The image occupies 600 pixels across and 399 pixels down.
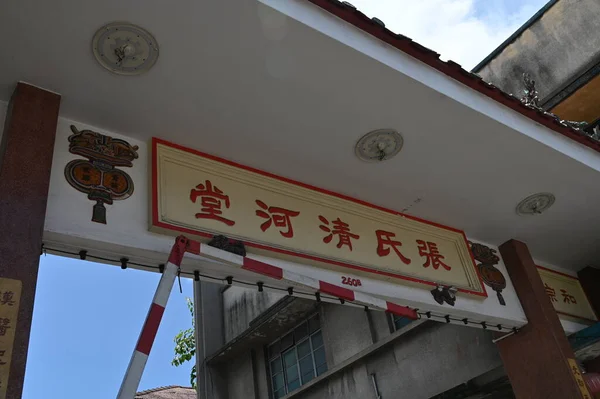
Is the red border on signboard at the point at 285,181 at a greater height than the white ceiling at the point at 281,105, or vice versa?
the white ceiling at the point at 281,105

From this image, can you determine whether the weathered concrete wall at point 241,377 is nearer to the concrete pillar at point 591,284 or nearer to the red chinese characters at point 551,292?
the red chinese characters at point 551,292

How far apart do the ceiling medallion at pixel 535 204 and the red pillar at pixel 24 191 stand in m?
4.64

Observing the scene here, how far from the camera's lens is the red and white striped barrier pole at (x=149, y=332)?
270cm

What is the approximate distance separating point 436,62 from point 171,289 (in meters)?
2.70

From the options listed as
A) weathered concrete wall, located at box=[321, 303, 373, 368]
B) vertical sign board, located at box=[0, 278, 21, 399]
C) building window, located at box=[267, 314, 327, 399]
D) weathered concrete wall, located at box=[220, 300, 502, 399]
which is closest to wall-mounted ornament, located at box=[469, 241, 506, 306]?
weathered concrete wall, located at box=[220, 300, 502, 399]

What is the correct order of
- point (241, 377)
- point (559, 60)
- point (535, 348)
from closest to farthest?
point (535, 348)
point (559, 60)
point (241, 377)

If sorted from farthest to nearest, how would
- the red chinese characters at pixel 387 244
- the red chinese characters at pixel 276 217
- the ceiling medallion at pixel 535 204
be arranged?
the ceiling medallion at pixel 535 204
the red chinese characters at pixel 387 244
the red chinese characters at pixel 276 217

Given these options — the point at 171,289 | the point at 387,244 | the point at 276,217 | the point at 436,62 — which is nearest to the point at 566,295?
the point at 387,244

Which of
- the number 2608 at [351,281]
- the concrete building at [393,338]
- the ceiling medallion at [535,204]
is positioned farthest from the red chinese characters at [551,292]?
the number 2608 at [351,281]

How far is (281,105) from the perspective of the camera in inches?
167

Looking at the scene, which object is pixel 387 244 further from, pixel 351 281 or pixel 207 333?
pixel 207 333

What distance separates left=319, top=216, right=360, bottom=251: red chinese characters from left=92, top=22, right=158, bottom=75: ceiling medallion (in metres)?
1.98

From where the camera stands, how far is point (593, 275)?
7516 millimetres

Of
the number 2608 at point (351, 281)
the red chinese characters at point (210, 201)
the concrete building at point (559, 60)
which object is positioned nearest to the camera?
the red chinese characters at point (210, 201)
